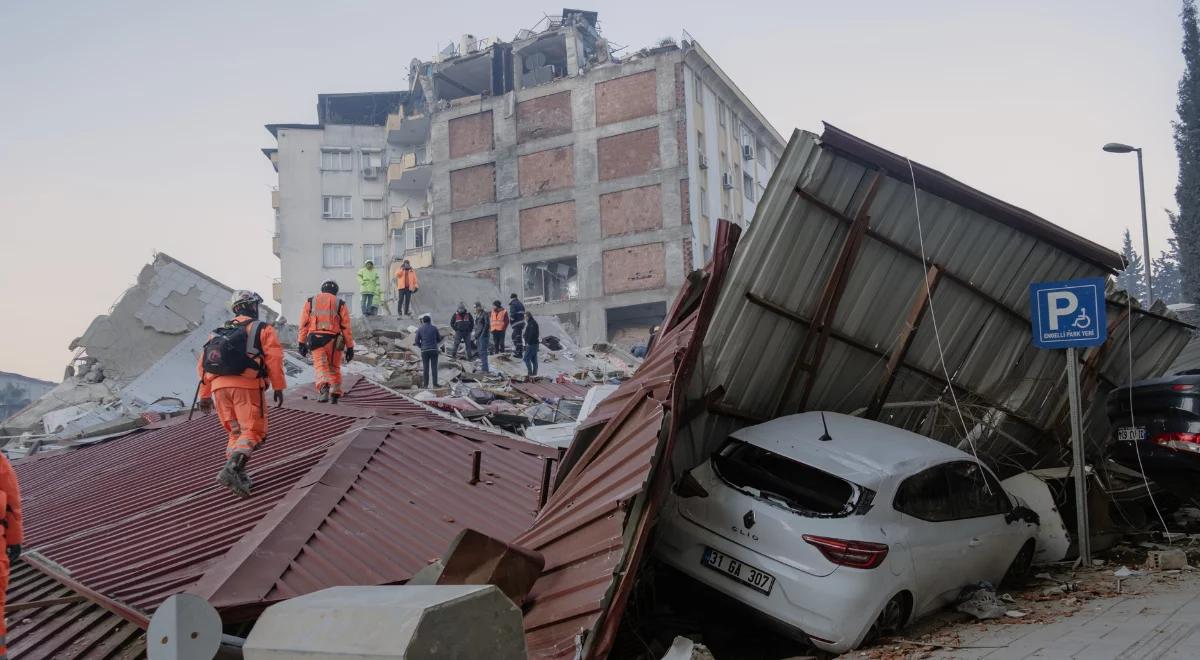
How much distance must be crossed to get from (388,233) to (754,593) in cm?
5076

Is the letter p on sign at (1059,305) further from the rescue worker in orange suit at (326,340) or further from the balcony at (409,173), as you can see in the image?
the balcony at (409,173)

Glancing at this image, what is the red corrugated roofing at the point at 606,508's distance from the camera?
16.8 feet

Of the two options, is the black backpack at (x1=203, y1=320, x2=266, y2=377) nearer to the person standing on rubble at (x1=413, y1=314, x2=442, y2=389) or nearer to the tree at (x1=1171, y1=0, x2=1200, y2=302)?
the person standing on rubble at (x1=413, y1=314, x2=442, y2=389)

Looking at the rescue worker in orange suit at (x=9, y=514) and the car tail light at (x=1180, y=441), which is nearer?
the rescue worker in orange suit at (x=9, y=514)

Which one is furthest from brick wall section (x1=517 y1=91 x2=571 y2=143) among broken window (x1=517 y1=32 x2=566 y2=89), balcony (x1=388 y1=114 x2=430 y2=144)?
balcony (x1=388 y1=114 x2=430 y2=144)

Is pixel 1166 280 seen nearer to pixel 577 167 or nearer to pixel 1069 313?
pixel 577 167

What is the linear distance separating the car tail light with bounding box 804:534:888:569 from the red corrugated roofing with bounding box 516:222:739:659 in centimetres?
101

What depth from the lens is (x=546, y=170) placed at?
4497 cm

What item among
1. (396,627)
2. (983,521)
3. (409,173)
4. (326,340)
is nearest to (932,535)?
(983,521)

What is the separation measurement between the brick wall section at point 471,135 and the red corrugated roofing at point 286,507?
36841mm

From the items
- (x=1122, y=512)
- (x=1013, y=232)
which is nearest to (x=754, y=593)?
(x=1013, y=232)

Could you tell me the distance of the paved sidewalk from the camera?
5.09 meters

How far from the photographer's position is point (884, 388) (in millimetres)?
8461

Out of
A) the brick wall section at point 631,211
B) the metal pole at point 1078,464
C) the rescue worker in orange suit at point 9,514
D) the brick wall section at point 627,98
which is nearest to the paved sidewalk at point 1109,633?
the metal pole at point 1078,464
